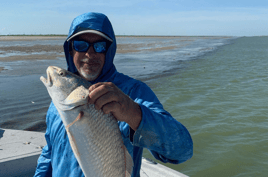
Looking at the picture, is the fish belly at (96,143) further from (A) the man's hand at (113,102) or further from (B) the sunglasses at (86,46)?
(B) the sunglasses at (86,46)

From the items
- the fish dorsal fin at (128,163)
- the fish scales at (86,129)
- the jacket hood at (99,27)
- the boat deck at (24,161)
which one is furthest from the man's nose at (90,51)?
the boat deck at (24,161)

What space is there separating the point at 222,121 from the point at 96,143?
7917 mm

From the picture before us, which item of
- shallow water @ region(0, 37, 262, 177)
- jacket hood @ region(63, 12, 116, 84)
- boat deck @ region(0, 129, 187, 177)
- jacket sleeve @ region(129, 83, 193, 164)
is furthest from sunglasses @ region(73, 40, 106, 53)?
shallow water @ region(0, 37, 262, 177)

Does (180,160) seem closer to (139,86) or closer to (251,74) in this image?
(139,86)

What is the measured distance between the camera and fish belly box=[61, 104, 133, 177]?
5.23 feet

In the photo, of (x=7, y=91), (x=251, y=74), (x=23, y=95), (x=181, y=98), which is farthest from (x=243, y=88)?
(x=7, y=91)

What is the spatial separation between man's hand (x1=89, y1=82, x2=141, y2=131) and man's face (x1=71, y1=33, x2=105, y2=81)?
70cm

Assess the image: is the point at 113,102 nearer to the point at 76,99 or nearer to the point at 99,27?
the point at 76,99

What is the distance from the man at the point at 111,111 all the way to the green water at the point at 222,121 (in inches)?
181

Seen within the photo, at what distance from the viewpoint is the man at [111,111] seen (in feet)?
5.06

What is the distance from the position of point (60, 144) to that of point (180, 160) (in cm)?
104

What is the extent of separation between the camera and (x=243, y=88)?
1341cm

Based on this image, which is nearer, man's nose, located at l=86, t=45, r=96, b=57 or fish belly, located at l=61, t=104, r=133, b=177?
fish belly, located at l=61, t=104, r=133, b=177

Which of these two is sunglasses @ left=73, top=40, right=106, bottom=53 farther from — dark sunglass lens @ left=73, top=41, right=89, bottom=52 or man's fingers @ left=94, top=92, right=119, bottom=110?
man's fingers @ left=94, top=92, right=119, bottom=110
